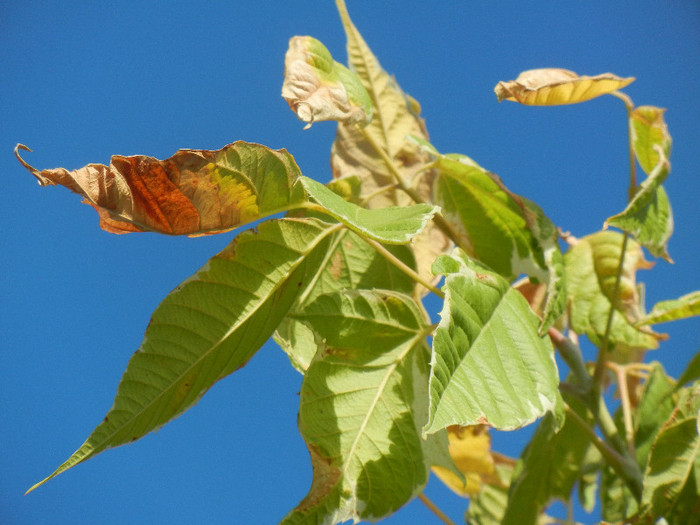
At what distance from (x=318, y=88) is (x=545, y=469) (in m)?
0.51

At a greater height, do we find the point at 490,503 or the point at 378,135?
the point at 378,135

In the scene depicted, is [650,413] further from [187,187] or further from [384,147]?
[187,187]

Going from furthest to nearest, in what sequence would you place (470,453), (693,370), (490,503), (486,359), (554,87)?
(490,503) → (470,453) → (693,370) → (554,87) → (486,359)

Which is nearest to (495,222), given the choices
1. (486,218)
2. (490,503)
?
(486,218)

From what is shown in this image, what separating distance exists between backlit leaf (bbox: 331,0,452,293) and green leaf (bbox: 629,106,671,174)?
196 mm

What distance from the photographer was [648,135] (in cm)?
58

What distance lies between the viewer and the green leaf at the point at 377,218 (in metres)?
0.34

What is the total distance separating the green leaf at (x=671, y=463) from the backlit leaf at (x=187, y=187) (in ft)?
1.27

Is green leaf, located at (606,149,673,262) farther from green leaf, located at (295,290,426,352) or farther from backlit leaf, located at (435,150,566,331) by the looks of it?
green leaf, located at (295,290,426,352)

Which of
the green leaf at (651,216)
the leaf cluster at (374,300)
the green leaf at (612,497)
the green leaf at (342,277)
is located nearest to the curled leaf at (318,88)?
the leaf cluster at (374,300)

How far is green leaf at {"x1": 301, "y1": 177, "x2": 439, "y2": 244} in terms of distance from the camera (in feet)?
1.13

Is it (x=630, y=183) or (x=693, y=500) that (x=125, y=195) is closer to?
(x=630, y=183)

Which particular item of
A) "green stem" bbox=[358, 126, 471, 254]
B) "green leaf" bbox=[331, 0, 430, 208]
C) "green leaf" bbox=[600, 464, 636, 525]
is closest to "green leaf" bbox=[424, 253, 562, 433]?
"green stem" bbox=[358, 126, 471, 254]

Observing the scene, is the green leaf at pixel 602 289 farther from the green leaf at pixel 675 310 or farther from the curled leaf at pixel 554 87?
the curled leaf at pixel 554 87
